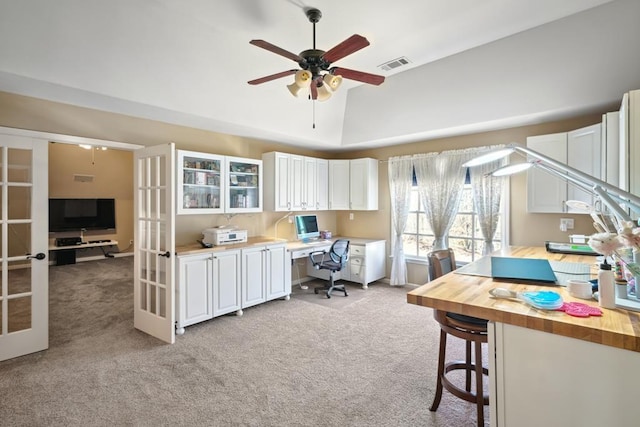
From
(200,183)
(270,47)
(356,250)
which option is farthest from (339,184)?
(270,47)

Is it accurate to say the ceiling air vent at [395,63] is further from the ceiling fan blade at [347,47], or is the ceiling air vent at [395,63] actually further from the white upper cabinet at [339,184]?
the white upper cabinet at [339,184]

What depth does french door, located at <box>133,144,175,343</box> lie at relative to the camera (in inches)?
127

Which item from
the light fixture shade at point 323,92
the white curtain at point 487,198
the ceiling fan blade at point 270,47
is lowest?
the white curtain at point 487,198

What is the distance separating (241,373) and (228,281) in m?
1.41

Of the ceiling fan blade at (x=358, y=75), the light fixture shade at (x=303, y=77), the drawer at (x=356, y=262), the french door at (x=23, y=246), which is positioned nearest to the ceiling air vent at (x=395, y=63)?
the ceiling fan blade at (x=358, y=75)

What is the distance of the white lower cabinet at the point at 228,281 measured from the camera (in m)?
3.44

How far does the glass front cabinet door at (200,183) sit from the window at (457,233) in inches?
125

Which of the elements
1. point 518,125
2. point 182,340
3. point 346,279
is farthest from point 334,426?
point 518,125

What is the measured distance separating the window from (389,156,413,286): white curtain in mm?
155

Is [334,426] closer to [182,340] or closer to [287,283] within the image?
[182,340]

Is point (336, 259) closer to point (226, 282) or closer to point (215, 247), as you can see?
point (226, 282)

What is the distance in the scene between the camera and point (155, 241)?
3.43 metres

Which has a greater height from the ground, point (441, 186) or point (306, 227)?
point (441, 186)

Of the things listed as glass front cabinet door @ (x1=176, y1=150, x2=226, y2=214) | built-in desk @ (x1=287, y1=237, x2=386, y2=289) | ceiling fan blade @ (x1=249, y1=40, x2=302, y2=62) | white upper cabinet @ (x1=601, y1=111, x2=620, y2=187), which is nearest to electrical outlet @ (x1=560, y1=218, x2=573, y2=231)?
white upper cabinet @ (x1=601, y1=111, x2=620, y2=187)
